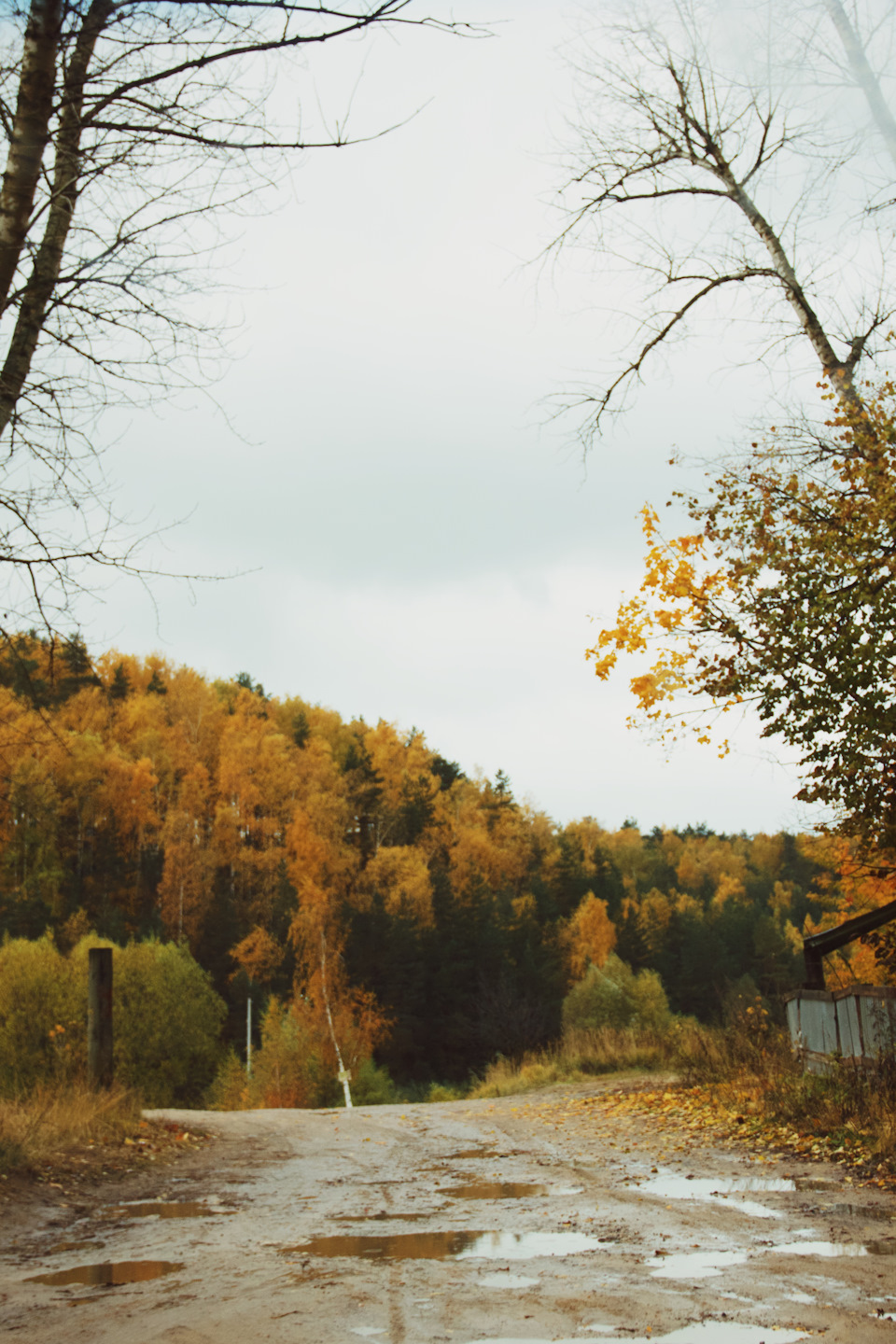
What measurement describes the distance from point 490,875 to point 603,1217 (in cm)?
6920

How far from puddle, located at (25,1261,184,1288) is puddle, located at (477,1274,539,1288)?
1.57 m

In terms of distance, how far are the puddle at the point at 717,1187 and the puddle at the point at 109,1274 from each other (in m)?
3.28

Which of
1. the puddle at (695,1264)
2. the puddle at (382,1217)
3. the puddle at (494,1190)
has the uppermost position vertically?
the puddle at (695,1264)

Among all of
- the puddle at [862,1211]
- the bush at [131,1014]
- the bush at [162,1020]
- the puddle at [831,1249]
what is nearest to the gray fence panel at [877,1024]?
the puddle at [862,1211]

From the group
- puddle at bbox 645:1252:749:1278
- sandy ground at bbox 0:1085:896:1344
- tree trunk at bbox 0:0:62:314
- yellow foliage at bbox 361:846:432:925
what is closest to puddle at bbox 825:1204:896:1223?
sandy ground at bbox 0:1085:896:1344

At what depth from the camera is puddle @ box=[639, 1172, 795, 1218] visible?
21.0 ft

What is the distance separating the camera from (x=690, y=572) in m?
11.6

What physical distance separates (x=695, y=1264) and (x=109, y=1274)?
2833 millimetres

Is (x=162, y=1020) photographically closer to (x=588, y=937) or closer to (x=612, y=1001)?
(x=612, y=1001)

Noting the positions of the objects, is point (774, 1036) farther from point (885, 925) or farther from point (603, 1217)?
point (603, 1217)

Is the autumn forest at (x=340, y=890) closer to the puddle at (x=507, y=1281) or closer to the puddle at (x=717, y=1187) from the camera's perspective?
the puddle at (x=717, y=1187)

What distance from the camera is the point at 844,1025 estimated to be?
10125 millimetres

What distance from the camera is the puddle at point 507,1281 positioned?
4.41 m

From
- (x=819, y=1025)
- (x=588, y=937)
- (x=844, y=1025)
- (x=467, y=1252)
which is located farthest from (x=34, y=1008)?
(x=467, y=1252)
